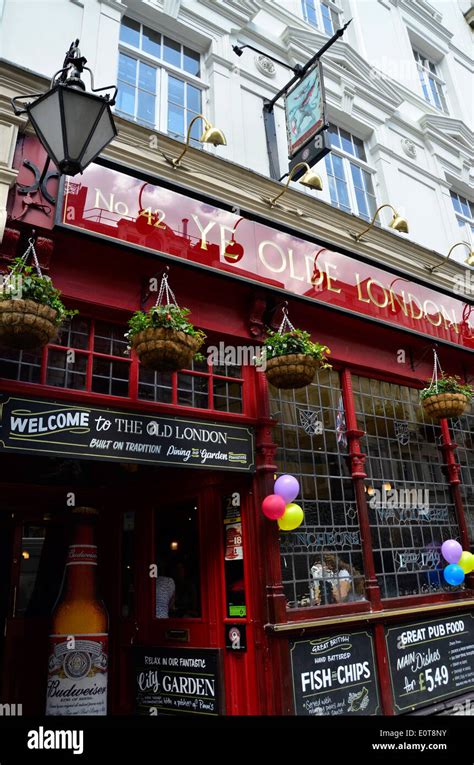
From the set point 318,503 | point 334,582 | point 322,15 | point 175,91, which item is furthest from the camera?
point 322,15

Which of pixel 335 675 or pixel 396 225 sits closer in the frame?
pixel 335 675

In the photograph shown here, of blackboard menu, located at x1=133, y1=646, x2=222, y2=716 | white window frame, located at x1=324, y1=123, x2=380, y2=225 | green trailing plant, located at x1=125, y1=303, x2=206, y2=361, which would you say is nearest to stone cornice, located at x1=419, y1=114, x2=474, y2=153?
white window frame, located at x1=324, y1=123, x2=380, y2=225

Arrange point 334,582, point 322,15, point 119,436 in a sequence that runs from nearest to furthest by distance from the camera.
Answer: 1. point 119,436
2. point 334,582
3. point 322,15

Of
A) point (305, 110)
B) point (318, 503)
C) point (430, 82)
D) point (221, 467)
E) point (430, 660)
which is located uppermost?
point (430, 82)

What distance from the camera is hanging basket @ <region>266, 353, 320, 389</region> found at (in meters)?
5.98

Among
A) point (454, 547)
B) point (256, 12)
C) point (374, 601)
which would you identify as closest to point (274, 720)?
point (374, 601)

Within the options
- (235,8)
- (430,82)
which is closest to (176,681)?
(235,8)

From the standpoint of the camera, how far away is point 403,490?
26.6 ft

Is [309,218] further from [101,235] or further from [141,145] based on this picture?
[101,235]

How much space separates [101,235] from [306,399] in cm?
334

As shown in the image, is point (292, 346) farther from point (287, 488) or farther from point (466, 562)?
point (466, 562)

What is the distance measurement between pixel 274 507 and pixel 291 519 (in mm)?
260

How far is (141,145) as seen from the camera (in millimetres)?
7121

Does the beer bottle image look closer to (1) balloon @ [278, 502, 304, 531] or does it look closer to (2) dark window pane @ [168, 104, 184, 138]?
(1) balloon @ [278, 502, 304, 531]
